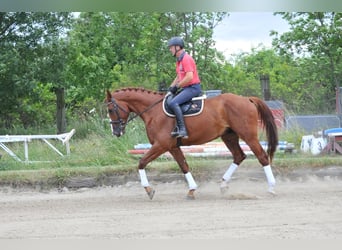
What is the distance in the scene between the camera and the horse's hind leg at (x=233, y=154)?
31.4 feet

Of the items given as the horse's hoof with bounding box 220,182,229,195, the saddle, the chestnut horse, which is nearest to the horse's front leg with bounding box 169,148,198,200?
the chestnut horse

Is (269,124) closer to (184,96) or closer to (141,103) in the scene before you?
(184,96)

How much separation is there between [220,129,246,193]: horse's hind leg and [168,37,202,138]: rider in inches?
35.3

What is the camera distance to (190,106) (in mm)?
9344

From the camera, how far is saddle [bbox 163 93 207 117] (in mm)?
9320

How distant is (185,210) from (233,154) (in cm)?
183

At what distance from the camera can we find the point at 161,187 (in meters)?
10.4

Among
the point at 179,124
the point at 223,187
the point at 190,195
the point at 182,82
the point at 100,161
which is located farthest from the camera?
the point at 100,161

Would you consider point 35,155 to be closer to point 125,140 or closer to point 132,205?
point 125,140

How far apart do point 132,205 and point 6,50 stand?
37.9 ft

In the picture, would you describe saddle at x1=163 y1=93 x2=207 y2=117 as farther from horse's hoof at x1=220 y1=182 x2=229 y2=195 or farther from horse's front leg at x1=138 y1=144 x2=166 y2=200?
horse's hoof at x1=220 y1=182 x2=229 y2=195

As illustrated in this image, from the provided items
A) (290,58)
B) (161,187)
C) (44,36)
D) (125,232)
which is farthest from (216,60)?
(125,232)

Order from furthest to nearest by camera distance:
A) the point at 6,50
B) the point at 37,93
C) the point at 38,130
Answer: the point at 38,130, the point at 37,93, the point at 6,50

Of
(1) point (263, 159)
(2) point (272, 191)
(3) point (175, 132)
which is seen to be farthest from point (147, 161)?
(2) point (272, 191)
